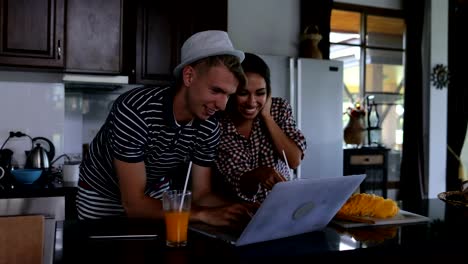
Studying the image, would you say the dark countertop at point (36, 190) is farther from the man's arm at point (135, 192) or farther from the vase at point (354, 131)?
the vase at point (354, 131)

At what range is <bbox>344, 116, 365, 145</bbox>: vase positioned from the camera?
14.3 ft

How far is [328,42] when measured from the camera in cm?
421

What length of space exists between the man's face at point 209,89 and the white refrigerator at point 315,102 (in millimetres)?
2155

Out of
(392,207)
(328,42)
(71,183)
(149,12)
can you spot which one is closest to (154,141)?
(392,207)

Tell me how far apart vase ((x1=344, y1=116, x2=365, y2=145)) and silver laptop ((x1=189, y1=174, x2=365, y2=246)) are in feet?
10.3

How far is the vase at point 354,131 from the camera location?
4.37 m

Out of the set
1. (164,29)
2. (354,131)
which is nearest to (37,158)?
(164,29)

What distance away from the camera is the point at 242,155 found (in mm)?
1787

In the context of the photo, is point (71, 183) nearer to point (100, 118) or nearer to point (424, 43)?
point (100, 118)

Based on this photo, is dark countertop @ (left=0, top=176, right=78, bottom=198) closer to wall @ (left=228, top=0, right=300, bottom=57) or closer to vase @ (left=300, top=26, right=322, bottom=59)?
wall @ (left=228, top=0, right=300, bottom=57)

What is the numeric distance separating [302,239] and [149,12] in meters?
2.46

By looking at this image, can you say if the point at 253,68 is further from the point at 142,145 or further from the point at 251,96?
the point at 142,145

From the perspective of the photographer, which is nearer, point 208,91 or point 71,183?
point 208,91

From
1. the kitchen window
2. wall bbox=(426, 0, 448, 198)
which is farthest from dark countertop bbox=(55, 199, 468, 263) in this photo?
wall bbox=(426, 0, 448, 198)
